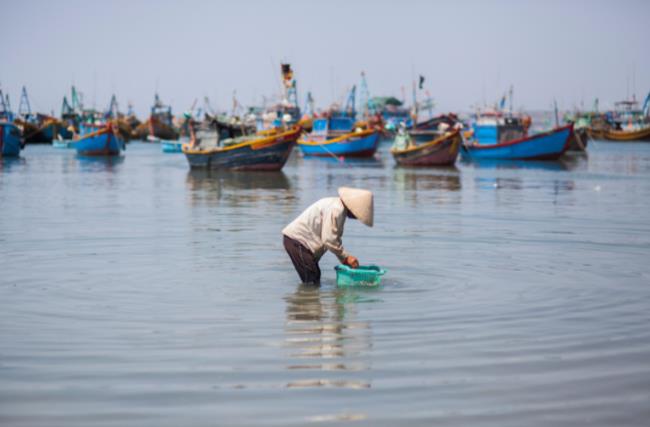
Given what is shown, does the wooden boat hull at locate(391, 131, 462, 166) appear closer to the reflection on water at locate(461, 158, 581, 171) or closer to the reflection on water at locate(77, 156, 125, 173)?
the reflection on water at locate(461, 158, 581, 171)

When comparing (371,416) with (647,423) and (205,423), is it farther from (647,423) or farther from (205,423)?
(647,423)

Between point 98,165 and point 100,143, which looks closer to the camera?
point 98,165

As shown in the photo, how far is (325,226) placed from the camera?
28.4 ft

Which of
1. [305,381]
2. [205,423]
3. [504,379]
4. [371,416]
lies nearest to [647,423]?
[504,379]

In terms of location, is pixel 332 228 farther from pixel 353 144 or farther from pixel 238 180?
pixel 353 144

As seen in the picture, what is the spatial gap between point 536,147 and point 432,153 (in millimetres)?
8376

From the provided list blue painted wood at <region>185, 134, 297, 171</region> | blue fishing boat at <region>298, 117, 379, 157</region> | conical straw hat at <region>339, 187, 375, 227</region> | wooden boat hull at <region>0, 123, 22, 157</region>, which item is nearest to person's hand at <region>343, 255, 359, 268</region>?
conical straw hat at <region>339, 187, 375, 227</region>

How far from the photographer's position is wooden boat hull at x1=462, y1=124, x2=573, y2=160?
4941cm

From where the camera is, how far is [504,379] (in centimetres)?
610

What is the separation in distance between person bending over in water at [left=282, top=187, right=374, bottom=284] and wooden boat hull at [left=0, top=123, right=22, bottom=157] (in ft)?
149

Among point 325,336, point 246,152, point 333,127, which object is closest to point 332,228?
point 325,336

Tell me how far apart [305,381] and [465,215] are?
13.2 m

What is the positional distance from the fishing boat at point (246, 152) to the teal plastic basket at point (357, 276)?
27.2 metres

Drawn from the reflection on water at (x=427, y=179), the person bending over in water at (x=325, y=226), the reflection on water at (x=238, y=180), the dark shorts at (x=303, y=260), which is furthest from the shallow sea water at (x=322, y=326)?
the reflection on water at (x=238, y=180)
